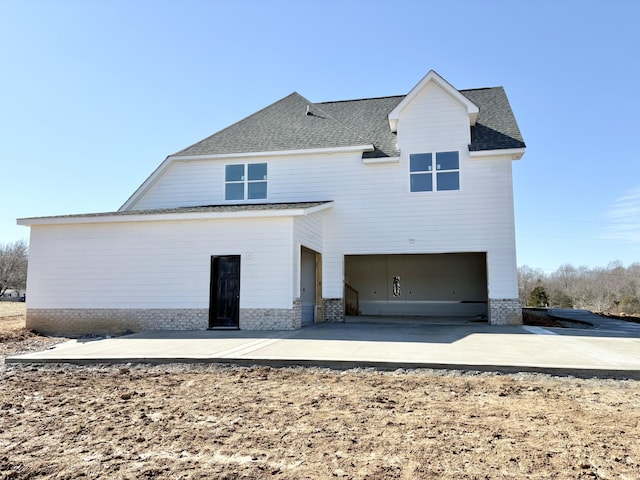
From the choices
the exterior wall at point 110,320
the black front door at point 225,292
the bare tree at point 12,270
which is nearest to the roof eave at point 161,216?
the black front door at point 225,292

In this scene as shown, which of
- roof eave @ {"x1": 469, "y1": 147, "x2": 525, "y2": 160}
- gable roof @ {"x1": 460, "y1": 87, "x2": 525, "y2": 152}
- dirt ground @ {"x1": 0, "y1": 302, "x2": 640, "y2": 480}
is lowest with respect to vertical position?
dirt ground @ {"x1": 0, "y1": 302, "x2": 640, "y2": 480}

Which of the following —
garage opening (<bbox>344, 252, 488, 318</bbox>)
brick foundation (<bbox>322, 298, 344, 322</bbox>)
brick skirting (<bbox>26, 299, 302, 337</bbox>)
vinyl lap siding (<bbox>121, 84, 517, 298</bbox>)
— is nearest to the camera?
brick skirting (<bbox>26, 299, 302, 337</bbox>)

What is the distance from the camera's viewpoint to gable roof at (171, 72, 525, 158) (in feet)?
47.3

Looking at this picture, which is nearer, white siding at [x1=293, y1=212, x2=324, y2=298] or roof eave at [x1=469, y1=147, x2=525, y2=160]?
white siding at [x1=293, y1=212, x2=324, y2=298]

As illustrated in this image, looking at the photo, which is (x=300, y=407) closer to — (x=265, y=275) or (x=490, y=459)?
(x=490, y=459)

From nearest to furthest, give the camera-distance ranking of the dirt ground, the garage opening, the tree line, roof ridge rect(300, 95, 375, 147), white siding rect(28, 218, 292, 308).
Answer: the dirt ground → white siding rect(28, 218, 292, 308) → roof ridge rect(300, 95, 375, 147) → the garage opening → the tree line

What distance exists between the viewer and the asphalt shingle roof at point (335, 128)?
1473 centimetres

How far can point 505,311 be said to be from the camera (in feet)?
44.6

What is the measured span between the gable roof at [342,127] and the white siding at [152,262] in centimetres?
459

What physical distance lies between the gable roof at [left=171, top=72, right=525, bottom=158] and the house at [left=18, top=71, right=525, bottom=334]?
0.25 ft

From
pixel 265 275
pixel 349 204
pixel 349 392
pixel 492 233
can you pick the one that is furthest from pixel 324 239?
pixel 349 392

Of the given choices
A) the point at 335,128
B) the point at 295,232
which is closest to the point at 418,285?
the point at 335,128

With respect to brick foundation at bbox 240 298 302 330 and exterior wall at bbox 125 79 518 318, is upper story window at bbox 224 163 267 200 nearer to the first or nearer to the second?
exterior wall at bbox 125 79 518 318

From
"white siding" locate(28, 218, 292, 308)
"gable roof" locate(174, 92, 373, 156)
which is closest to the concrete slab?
"white siding" locate(28, 218, 292, 308)
